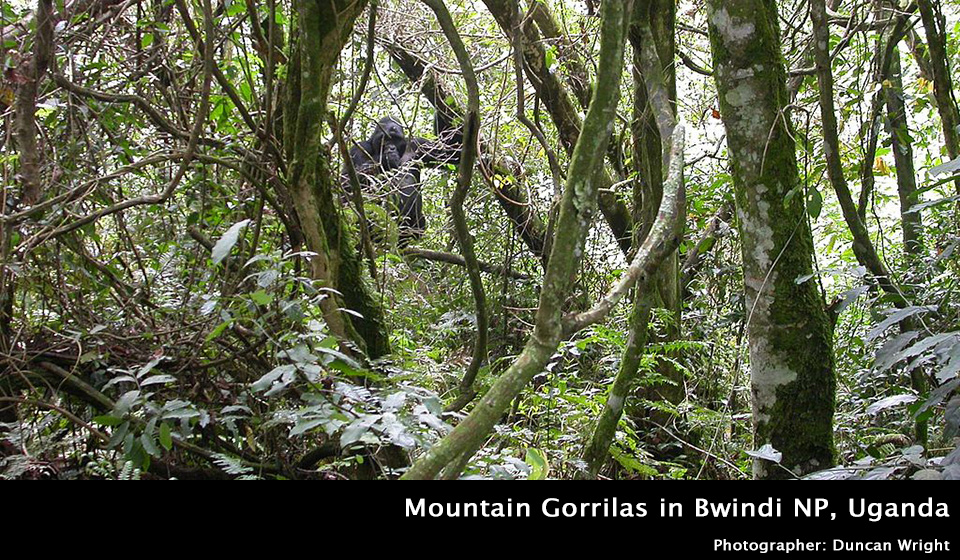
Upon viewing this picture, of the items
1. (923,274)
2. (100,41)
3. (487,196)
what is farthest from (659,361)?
(100,41)

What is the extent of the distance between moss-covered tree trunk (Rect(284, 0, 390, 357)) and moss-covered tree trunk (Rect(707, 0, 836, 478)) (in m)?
1.23

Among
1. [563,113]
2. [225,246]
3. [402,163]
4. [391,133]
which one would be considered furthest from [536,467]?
[391,133]

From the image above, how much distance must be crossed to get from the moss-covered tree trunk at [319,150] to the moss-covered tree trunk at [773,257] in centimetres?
123

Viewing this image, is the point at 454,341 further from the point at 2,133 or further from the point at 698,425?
the point at 2,133

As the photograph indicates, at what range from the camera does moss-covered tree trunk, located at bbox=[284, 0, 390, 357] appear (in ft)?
7.97

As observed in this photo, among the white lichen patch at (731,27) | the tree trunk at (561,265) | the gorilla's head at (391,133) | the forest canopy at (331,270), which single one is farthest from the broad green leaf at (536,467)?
the gorilla's head at (391,133)

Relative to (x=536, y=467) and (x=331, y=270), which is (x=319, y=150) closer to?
(x=331, y=270)

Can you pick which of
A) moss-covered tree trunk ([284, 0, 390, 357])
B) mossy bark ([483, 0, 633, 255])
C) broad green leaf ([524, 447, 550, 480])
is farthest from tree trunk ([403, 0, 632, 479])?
mossy bark ([483, 0, 633, 255])

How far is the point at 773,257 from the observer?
2359 mm

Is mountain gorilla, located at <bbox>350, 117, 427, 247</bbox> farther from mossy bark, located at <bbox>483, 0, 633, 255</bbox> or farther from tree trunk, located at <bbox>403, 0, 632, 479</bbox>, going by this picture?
tree trunk, located at <bbox>403, 0, 632, 479</bbox>

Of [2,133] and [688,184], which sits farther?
[688,184]

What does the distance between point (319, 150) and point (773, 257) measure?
1535 millimetres
